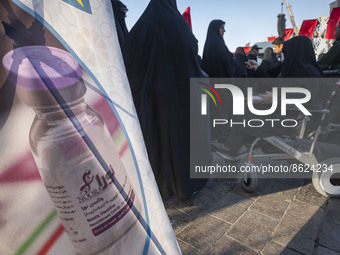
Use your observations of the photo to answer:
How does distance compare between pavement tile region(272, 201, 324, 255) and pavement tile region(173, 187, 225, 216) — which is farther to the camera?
pavement tile region(173, 187, 225, 216)

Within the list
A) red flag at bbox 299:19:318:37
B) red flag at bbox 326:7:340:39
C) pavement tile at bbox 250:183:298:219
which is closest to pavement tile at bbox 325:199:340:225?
pavement tile at bbox 250:183:298:219

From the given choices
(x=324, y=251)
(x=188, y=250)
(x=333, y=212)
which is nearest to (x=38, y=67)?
(x=188, y=250)

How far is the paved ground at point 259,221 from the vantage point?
1.82 meters

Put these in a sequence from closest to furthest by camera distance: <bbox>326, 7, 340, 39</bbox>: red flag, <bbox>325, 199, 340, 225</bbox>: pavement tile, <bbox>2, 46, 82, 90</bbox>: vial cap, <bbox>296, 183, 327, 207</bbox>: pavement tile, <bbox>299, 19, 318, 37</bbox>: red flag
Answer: <bbox>2, 46, 82, 90</bbox>: vial cap → <bbox>325, 199, 340, 225</bbox>: pavement tile → <bbox>296, 183, 327, 207</bbox>: pavement tile → <bbox>326, 7, 340, 39</bbox>: red flag → <bbox>299, 19, 318, 37</bbox>: red flag

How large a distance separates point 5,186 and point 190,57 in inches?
84.2

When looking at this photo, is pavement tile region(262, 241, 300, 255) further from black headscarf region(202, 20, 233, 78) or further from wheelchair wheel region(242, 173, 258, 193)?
black headscarf region(202, 20, 233, 78)

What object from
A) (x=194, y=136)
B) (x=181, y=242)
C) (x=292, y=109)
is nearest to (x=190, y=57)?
(x=194, y=136)

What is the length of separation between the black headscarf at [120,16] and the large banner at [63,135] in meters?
2.27

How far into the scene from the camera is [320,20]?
13.9 meters

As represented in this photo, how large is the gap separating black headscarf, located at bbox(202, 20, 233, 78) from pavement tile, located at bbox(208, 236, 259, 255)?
2.85 metres

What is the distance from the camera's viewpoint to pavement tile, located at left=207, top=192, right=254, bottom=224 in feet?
7.32

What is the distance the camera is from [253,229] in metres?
2.03

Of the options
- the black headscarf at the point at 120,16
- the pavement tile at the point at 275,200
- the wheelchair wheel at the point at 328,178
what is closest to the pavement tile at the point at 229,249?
the pavement tile at the point at 275,200

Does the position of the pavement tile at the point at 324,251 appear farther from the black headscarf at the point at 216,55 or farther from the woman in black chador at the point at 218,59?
the black headscarf at the point at 216,55
